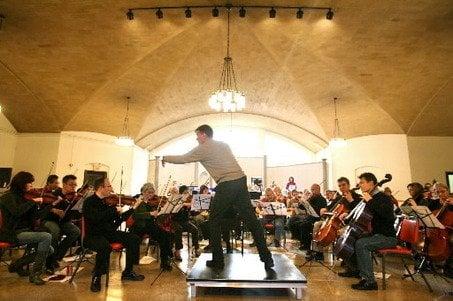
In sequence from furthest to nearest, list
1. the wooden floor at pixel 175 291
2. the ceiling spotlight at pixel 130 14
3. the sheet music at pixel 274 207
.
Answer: the ceiling spotlight at pixel 130 14
the sheet music at pixel 274 207
the wooden floor at pixel 175 291

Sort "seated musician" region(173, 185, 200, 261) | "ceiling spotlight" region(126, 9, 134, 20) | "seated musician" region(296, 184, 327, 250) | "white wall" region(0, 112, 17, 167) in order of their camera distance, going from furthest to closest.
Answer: "white wall" region(0, 112, 17, 167), "ceiling spotlight" region(126, 9, 134, 20), "seated musician" region(296, 184, 327, 250), "seated musician" region(173, 185, 200, 261)

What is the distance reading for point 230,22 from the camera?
800cm

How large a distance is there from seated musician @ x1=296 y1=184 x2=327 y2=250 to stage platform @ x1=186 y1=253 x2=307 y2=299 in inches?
116

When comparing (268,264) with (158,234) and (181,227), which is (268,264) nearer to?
(158,234)

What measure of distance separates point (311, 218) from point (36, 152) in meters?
10.5

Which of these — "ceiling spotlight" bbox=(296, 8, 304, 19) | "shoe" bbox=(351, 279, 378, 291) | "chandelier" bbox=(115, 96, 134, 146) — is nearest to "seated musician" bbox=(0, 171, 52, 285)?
"shoe" bbox=(351, 279, 378, 291)

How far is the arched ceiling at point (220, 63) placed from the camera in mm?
7066

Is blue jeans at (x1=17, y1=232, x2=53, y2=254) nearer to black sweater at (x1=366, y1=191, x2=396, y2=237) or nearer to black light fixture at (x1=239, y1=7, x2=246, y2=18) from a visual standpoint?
black sweater at (x1=366, y1=191, x2=396, y2=237)

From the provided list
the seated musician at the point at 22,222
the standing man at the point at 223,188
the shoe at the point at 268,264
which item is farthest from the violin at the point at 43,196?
the shoe at the point at 268,264

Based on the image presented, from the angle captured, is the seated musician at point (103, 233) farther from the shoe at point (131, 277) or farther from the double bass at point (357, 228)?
the double bass at point (357, 228)

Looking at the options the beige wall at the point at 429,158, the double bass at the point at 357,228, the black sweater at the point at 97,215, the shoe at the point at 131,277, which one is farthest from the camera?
the beige wall at the point at 429,158

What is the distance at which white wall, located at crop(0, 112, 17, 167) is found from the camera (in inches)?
459

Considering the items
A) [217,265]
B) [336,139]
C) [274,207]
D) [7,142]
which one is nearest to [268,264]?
[217,265]

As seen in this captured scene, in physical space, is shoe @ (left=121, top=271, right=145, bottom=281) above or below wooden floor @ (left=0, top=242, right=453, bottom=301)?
above
